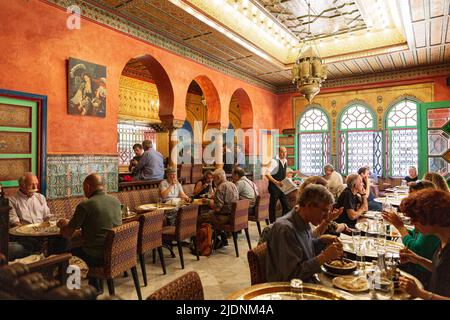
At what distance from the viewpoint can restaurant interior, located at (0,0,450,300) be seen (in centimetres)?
202

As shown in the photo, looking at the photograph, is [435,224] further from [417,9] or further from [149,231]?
[417,9]

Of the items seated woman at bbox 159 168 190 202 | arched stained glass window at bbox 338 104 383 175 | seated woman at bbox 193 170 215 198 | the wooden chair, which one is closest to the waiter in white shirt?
seated woman at bbox 193 170 215 198

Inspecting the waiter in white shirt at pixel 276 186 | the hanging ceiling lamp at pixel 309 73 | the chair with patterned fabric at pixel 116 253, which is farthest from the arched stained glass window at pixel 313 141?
the chair with patterned fabric at pixel 116 253

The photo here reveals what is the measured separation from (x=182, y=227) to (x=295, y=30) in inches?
230

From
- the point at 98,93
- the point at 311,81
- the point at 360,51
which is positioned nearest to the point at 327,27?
the point at 360,51

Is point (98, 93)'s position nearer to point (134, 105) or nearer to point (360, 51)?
point (134, 105)

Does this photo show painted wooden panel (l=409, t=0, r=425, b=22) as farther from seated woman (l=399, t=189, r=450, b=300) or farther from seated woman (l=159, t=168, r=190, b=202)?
seated woman (l=159, t=168, r=190, b=202)

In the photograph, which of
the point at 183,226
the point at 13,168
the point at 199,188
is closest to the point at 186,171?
the point at 199,188

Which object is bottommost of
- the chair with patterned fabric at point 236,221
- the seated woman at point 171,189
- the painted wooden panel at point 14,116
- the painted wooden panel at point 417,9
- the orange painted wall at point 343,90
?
the chair with patterned fabric at point 236,221

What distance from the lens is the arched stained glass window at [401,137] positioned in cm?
933

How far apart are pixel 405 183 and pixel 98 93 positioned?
7647 millimetres

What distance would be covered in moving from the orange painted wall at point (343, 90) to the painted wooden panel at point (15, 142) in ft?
28.4

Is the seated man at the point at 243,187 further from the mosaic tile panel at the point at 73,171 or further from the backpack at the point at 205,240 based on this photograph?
the mosaic tile panel at the point at 73,171
